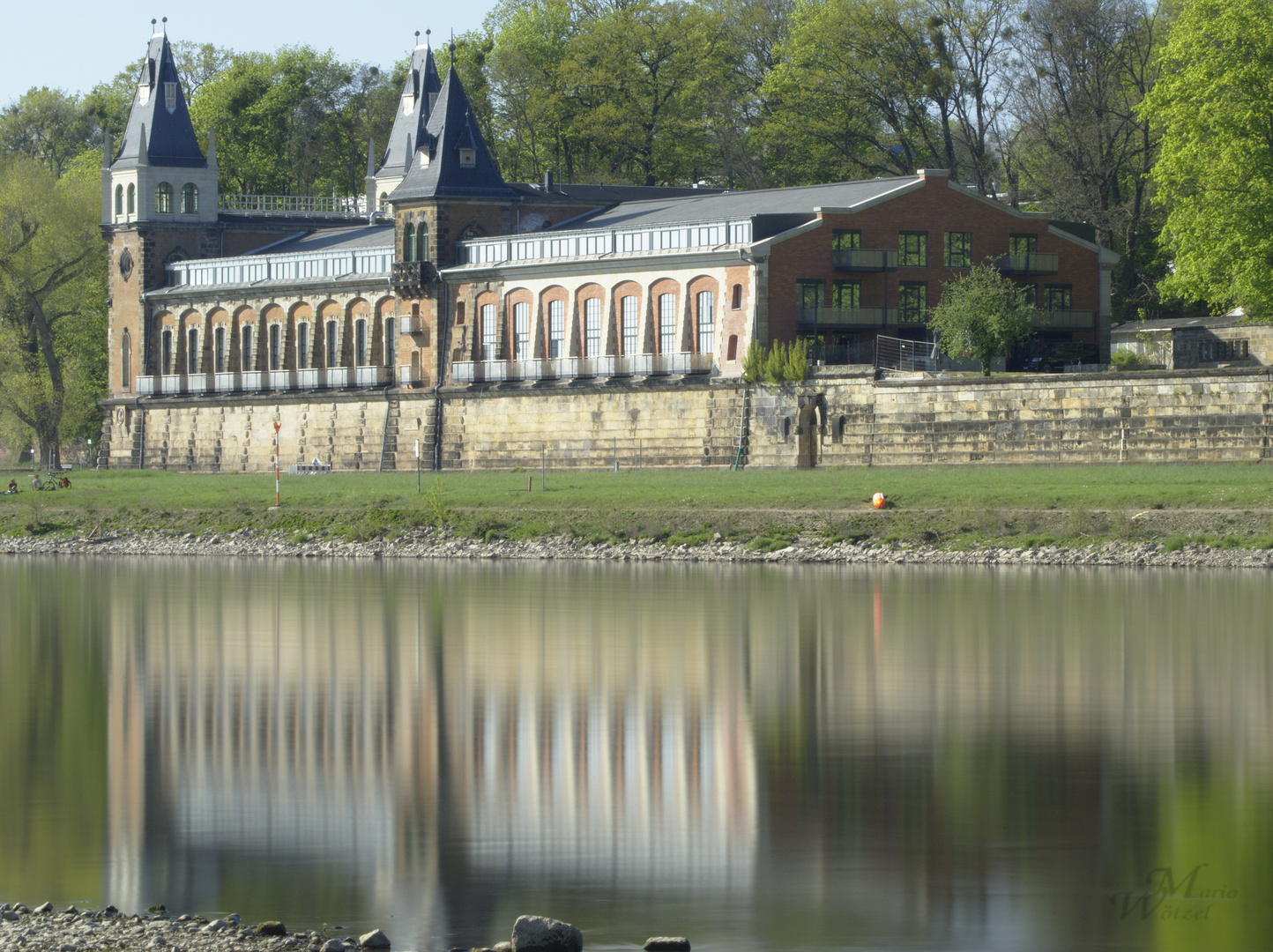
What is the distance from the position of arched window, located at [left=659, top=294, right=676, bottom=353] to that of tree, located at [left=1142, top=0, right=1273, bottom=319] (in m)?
19.0

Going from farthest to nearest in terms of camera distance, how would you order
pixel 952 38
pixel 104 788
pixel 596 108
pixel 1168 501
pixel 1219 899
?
1. pixel 596 108
2. pixel 952 38
3. pixel 1168 501
4. pixel 104 788
5. pixel 1219 899

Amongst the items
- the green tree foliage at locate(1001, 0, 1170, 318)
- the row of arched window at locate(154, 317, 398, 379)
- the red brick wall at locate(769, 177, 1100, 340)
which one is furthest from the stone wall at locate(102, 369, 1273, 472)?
the green tree foliage at locate(1001, 0, 1170, 318)

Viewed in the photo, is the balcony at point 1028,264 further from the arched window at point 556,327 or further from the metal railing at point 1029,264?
the arched window at point 556,327

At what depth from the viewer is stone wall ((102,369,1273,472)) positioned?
54.8 metres

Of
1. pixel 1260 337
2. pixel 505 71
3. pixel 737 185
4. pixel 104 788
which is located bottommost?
pixel 104 788

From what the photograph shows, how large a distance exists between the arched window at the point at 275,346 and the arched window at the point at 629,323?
836 inches

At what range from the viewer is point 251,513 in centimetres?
5788

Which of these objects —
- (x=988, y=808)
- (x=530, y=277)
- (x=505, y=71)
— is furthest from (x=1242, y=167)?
(x=505, y=71)

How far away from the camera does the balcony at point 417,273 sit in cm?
7894

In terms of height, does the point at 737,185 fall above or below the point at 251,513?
above

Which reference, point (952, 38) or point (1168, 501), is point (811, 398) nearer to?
point (1168, 501)

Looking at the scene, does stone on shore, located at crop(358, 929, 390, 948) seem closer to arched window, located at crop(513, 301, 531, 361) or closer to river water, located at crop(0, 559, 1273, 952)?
river water, located at crop(0, 559, 1273, 952)

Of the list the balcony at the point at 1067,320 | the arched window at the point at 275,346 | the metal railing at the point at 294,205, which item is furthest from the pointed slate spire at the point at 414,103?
the balcony at the point at 1067,320

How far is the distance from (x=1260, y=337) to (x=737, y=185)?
33.9m
